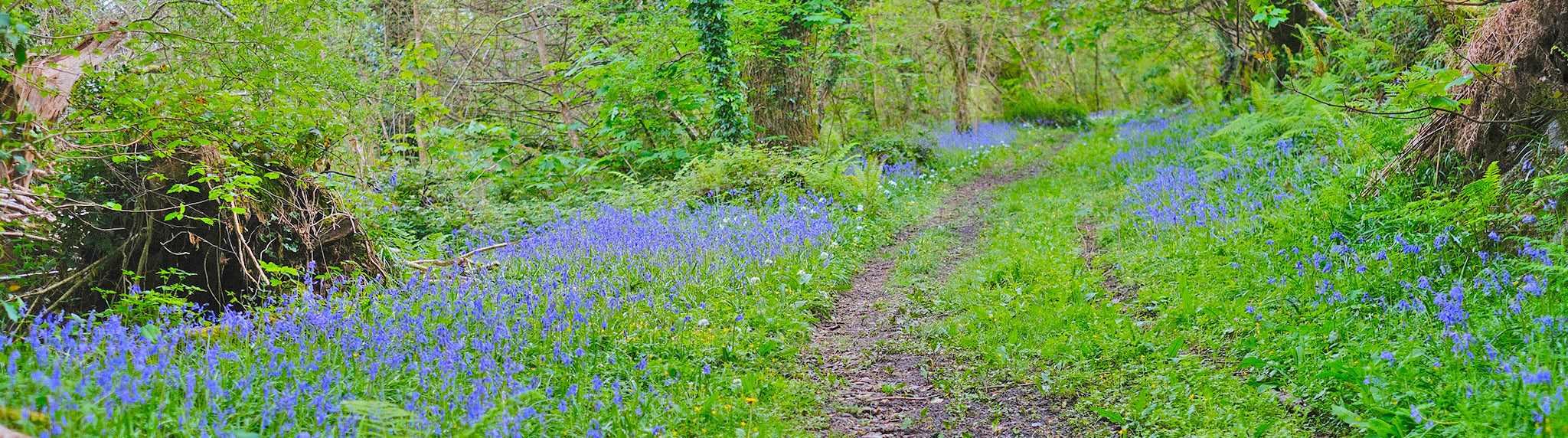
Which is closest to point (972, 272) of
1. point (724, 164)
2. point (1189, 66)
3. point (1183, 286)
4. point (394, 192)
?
point (1183, 286)

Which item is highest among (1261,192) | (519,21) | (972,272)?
(519,21)

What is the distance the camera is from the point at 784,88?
35.4 feet

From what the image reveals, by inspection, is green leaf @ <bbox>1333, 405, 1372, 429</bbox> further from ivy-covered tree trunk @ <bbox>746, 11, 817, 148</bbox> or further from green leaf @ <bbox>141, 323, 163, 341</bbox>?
ivy-covered tree trunk @ <bbox>746, 11, 817, 148</bbox>

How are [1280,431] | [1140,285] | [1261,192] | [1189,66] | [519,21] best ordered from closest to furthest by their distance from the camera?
[1280,431]
[1140,285]
[1261,192]
[519,21]
[1189,66]

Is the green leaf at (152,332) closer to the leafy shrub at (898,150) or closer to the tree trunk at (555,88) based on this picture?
the tree trunk at (555,88)

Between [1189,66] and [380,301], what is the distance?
1017 inches

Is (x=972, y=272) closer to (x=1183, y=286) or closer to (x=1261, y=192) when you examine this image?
(x=1183, y=286)

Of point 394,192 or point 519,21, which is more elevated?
point 519,21

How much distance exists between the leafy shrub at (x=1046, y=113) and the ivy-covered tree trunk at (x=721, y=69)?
1208 centimetres

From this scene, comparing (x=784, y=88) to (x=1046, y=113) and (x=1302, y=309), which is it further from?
(x=1046, y=113)

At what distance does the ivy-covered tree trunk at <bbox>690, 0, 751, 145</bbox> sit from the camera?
33.4ft

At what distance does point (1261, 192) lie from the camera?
6.71 meters

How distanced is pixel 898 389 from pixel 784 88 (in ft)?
22.8

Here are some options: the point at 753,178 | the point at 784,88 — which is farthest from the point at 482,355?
the point at 784,88
